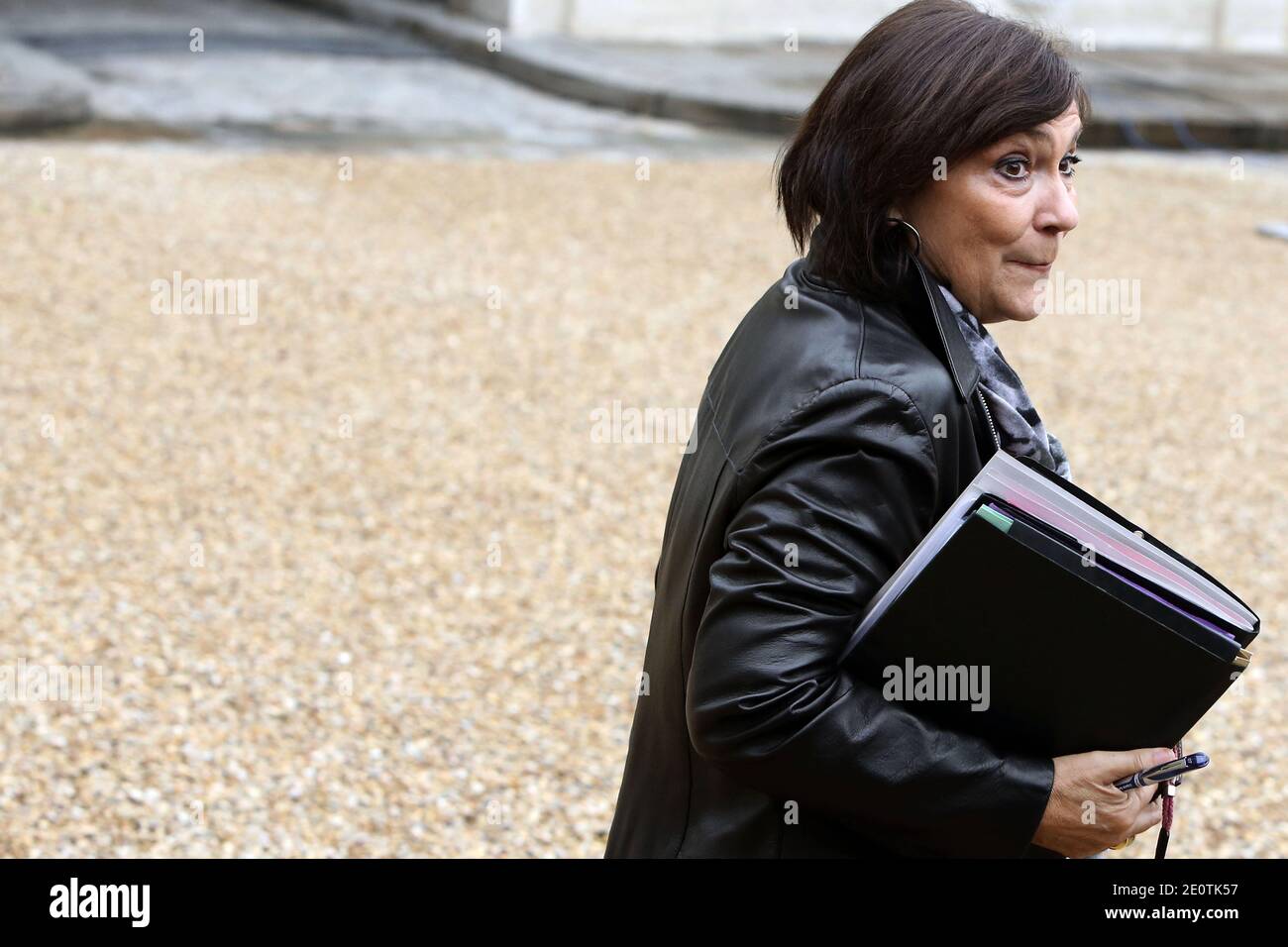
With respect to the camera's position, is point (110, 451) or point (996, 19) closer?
point (996, 19)

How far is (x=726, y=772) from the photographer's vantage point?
1526mm

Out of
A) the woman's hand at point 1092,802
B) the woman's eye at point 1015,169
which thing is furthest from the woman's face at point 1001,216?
the woman's hand at point 1092,802

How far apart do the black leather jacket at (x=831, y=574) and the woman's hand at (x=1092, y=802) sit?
26 millimetres

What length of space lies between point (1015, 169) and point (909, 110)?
144mm

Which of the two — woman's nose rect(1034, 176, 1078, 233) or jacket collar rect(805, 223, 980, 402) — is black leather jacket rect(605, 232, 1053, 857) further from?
woman's nose rect(1034, 176, 1078, 233)

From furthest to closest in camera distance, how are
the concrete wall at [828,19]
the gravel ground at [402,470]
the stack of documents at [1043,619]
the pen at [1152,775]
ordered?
the concrete wall at [828,19] → the gravel ground at [402,470] → the pen at [1152,775] → the stack of documents at [1043,619]

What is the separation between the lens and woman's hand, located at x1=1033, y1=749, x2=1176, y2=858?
60.6 inches

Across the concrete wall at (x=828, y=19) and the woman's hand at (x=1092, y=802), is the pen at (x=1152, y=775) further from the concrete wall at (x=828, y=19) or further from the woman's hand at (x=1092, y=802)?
the concrete wall at (x=828, y=19)

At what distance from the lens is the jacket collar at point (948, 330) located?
1.55 meters

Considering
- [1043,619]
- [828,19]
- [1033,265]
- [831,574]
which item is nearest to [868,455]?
[831,574]

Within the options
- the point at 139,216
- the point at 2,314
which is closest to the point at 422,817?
the point at 2,314

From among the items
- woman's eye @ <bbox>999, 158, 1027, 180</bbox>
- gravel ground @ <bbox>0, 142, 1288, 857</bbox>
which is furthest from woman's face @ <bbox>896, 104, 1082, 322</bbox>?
gravel ground @ <bbox>0, 142, 1288, 857</bbox>

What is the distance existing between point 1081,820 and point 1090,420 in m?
4.89

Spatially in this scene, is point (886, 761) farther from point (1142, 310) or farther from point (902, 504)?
point (1142, 310)
